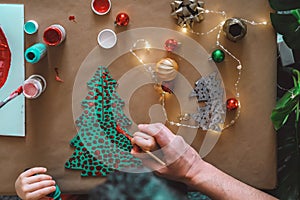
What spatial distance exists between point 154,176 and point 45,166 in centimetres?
29

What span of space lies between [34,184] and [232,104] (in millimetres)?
536

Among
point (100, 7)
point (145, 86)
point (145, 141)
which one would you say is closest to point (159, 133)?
point (145, 141)

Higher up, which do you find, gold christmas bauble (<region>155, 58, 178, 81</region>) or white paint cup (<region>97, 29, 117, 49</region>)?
white paint cup (<region>97, 29, 117, 49</region>)

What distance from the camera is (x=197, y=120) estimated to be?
113cm

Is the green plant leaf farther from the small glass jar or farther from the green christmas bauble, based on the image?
the small glass jar

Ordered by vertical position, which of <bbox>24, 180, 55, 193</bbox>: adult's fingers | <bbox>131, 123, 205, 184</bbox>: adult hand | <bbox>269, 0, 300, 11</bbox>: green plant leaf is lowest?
<bbox>24, 180, 55, 193</bbox>: adult's fingers

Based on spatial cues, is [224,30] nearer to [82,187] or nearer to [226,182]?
Result: [226,182]

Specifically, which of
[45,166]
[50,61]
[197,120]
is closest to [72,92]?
[50,61]

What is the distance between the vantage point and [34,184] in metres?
1.11

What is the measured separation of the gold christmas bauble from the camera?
1104mm

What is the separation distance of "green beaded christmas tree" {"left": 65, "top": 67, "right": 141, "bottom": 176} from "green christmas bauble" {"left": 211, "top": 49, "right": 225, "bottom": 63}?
10.2 inches

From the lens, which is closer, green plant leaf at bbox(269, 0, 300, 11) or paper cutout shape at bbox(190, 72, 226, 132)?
green plant leaf at bbox(269, 0, 300, 11)

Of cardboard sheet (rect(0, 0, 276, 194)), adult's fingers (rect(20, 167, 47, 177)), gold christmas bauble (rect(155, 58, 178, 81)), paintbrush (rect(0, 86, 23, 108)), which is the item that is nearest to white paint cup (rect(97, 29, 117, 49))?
cardboard sheet (rect(0, 0, 276, 194))

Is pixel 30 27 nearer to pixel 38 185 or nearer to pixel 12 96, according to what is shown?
pixel 12 96
